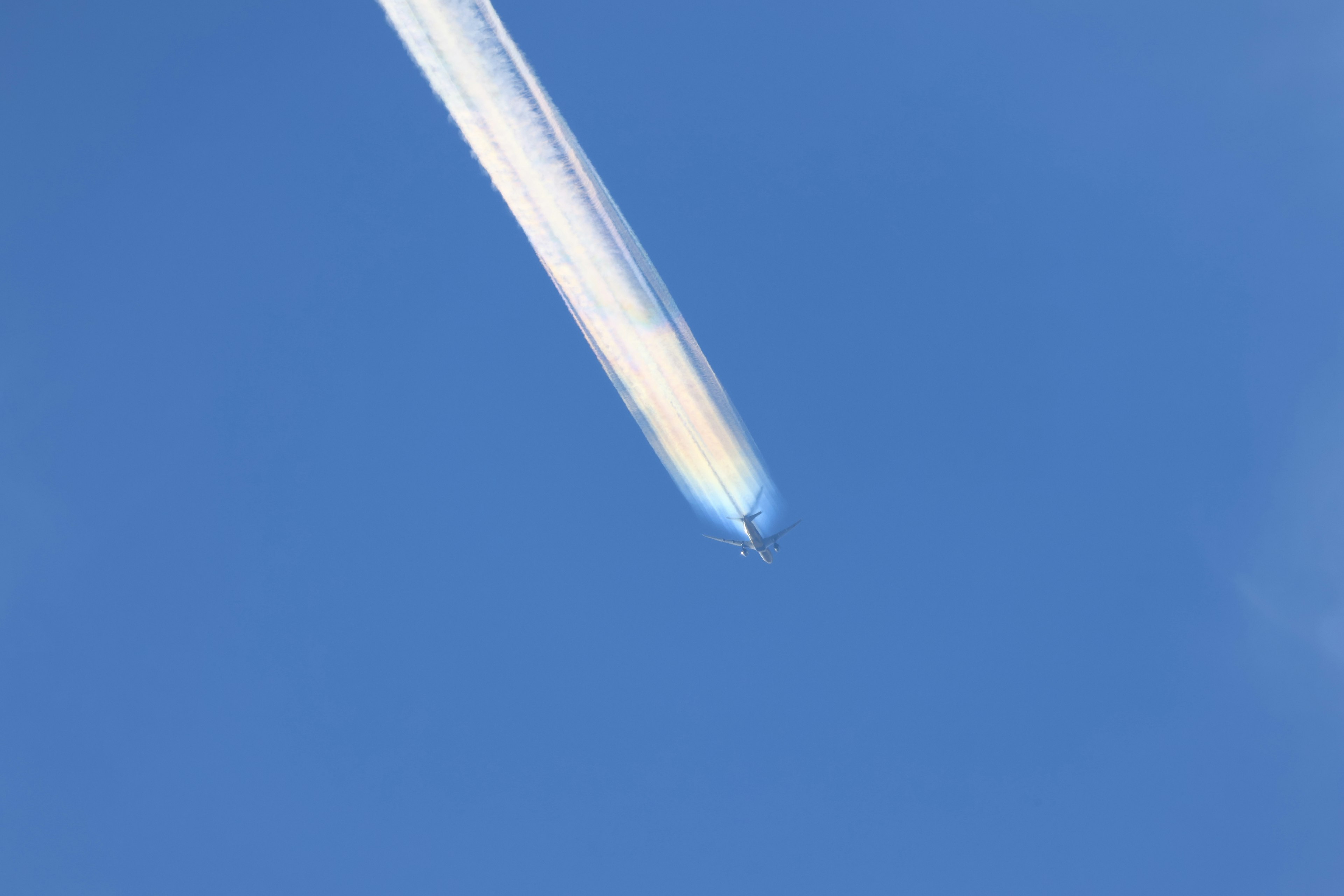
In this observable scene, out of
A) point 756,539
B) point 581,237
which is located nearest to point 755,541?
point 756,539

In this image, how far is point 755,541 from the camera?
31938 mm

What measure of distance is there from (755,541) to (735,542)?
103cm

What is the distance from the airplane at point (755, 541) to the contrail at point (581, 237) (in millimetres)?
1171

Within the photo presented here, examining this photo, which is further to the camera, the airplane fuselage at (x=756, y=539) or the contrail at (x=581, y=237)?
the airplane fuselage at (x=756, y=539)

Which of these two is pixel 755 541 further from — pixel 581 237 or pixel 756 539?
pixel 581 237

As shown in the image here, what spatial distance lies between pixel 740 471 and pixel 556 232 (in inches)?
470

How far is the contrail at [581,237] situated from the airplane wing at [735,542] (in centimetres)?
222

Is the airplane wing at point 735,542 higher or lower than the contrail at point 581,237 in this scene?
lower

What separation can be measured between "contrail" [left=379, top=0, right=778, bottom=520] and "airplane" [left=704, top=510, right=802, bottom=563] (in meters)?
1.17

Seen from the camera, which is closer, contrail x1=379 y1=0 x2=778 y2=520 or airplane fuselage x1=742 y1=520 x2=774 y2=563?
contrail x1=379 y1=0 x2=778 y2=520

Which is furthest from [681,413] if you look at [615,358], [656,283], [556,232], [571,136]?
[571,136]

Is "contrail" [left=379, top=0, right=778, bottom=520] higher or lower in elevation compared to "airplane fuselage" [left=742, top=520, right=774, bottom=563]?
higher

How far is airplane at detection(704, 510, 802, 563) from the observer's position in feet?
104

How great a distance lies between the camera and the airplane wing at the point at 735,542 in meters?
32.3
